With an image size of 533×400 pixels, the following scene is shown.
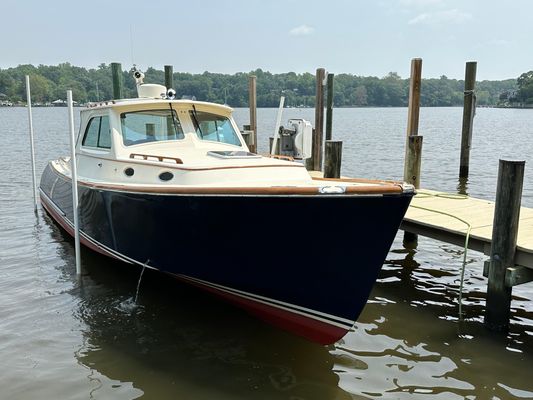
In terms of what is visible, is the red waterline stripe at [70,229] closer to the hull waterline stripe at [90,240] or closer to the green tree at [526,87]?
the hull waterline stripe at [90,240]

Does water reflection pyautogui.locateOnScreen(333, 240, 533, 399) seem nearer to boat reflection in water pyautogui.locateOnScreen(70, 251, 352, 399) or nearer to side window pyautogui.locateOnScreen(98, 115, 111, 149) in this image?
boat reflection in water pyautogui.locateOnScreen(70, 251, 352, 399)

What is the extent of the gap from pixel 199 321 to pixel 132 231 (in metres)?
1.39

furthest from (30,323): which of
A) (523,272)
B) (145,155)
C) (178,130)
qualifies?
(523,272)

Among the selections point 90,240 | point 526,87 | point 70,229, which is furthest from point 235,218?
point 526,87

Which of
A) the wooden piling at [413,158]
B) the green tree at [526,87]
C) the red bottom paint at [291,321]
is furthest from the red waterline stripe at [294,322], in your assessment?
the green tree at [526,87]

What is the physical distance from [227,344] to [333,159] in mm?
4407

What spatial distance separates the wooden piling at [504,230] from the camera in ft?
18.1

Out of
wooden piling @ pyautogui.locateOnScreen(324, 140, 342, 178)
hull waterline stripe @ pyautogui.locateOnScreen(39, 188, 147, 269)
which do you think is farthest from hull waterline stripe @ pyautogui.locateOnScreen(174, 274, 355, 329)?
wooden piling @ pyautogui.locateOnScreen(324, 140, 342, 178)

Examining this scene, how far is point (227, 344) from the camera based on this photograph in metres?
5.60

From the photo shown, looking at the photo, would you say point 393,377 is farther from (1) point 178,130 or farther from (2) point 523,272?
(1) point 178,130

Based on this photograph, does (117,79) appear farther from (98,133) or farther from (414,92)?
(414,92)

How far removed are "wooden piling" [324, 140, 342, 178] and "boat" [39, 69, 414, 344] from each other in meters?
2.20

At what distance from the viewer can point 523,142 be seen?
103 ft

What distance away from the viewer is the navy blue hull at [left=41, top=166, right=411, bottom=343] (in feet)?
15.3
